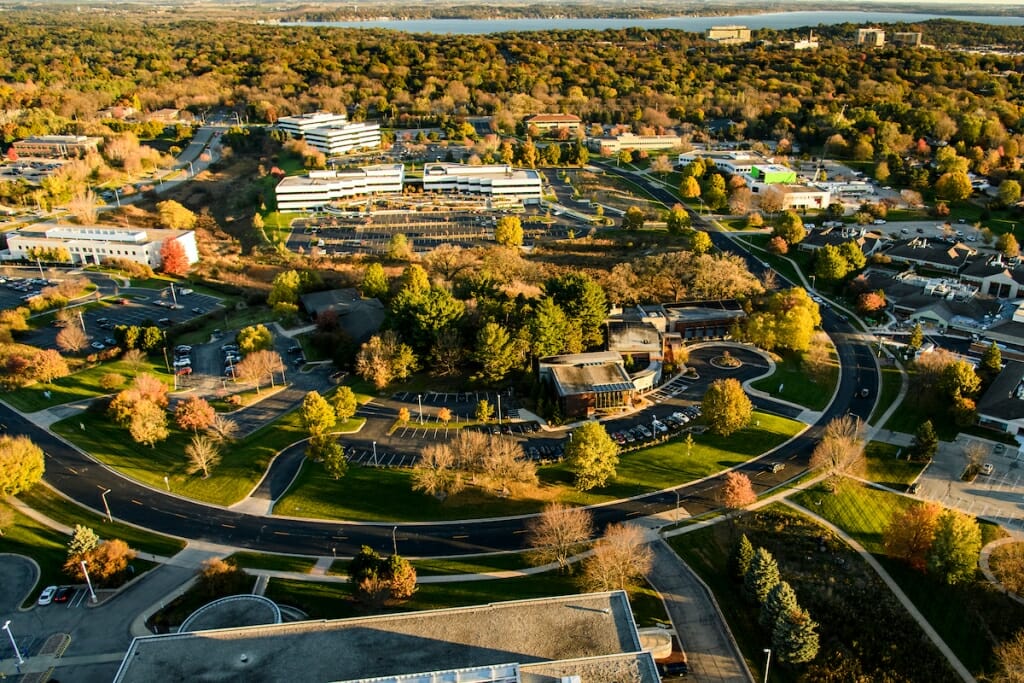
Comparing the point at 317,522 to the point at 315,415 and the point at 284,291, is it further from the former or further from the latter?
the point at 284,291

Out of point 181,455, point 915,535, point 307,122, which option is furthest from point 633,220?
point 307,122

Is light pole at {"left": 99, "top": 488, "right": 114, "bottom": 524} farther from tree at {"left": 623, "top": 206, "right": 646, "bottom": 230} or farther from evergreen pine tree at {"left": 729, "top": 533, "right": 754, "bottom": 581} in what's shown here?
tree at {"left": 623, "top": 206, "right": 646, "bottom": 230}

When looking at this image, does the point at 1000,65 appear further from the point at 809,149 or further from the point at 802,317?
the point at 802,317

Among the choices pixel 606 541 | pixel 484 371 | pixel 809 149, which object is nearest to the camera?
pixel 606 541

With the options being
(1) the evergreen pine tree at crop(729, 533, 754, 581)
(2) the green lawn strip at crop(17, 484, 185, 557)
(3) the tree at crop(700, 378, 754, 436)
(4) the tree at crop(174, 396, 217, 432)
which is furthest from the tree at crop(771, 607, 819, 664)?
(4) the tree at crop(174, 396, 217, 432)

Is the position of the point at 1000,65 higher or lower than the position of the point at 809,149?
higher

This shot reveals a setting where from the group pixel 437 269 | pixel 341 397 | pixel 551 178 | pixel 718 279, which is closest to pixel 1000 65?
pixel 551 178
